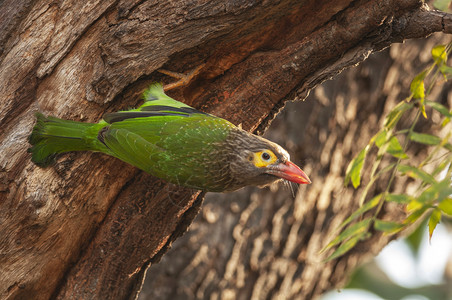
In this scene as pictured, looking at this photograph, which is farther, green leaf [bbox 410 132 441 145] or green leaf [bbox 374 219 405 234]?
green leaf [bbox 410 132 441 145]

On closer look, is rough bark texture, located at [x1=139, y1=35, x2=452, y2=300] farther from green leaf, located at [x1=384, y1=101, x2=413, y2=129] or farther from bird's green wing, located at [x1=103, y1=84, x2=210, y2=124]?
green leaf, located at [x1=384, y1=101, x2=413, y2=129]

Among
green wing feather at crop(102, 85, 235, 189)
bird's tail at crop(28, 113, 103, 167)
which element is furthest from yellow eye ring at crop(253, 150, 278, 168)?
bird's tail at crop(28, 113, 103, 167)

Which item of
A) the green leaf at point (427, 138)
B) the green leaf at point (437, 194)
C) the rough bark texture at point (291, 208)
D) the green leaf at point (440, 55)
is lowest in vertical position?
the rough bark texture at point (291, 208)

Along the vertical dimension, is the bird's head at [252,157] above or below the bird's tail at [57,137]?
below

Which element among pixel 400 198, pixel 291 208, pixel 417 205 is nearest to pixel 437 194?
pixel 417 205

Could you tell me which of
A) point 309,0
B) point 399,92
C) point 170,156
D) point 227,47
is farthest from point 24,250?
point 399,92

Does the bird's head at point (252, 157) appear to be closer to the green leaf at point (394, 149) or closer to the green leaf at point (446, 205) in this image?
the green leaf at point (394, 149)

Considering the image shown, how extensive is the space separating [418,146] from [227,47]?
2.67 meters

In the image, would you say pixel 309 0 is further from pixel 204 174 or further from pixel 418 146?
pixel 418 146

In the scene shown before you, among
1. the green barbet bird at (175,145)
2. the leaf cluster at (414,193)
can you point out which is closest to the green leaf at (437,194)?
the leaf cluster at (414,193)

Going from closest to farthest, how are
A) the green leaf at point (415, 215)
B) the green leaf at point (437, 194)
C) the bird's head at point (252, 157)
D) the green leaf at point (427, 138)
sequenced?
the green leaf at point (437, 194) < the green leaf at point (415, 215) < the green leaf at point (427, 138) < the bird's head at point (252, 157)

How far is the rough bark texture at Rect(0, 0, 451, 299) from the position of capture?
2746mm

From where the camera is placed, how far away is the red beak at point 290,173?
9.07 feet

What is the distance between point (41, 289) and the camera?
2971mm
